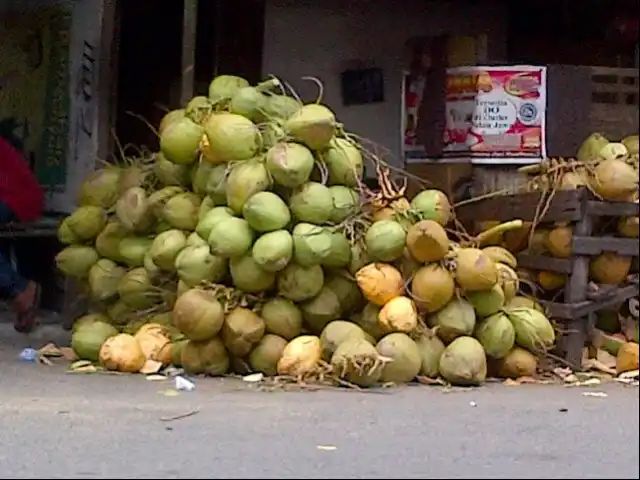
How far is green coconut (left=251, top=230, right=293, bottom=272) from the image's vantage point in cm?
620

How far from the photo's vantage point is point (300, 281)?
6309 mm

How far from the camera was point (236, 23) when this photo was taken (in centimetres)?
923

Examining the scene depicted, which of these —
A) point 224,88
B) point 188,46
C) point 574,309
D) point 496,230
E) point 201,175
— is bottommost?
point 574,309

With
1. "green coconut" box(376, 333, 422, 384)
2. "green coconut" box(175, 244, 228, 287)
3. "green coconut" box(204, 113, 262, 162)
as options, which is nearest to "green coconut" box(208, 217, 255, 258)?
"green coconut" box(175, 244, 228, 287)

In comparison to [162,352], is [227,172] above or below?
above

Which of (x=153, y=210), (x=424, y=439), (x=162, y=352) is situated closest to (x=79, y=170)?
(x=153, y=210)

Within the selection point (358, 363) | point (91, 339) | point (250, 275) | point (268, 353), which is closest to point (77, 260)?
point (91, 339)

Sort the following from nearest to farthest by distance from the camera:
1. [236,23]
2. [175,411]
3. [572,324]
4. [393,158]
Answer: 1. [175,411]
2. [572,324]
3. [393,158]
4. [236,23]

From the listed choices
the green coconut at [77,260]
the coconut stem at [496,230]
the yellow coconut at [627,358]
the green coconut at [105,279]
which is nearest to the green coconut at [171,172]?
the green coconut at [105,279]

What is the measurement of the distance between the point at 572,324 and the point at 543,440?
3.86 feet

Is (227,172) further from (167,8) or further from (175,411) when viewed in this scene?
(167,8)

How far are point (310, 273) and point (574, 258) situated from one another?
4.07ft

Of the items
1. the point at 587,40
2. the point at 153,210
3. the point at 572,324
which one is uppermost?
the point at 587,40

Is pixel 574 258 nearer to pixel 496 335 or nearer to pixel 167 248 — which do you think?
pixel 496 335
